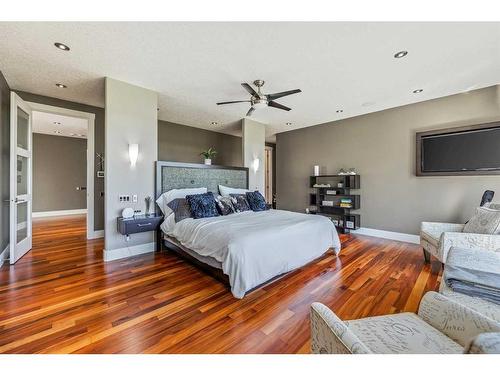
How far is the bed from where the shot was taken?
2.25 metres

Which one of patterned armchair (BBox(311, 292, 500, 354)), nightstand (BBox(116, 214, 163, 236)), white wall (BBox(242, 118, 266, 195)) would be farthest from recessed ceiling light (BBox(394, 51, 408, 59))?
nightstand (BBox(116, 214, 163, 236))

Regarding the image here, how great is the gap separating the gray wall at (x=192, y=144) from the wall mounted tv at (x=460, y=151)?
4.05 meters

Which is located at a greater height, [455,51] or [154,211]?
[455,51]

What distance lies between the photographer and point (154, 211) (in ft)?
12.2

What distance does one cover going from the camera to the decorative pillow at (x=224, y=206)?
3660 millimetres

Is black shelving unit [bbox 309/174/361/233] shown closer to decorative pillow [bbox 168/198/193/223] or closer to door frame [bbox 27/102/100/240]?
decorative pillow [bbox 168/198/193/223]

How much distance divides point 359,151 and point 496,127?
206cm

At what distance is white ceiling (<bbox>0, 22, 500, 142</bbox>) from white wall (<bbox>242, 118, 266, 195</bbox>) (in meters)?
1.36

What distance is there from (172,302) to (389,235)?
433cm

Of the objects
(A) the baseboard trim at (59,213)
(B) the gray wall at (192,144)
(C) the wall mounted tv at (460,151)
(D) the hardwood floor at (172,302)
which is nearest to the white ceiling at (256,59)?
(C) the wall mounted tv at (460,151)

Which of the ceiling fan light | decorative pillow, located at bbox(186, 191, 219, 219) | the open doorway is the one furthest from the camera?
the open doorway
